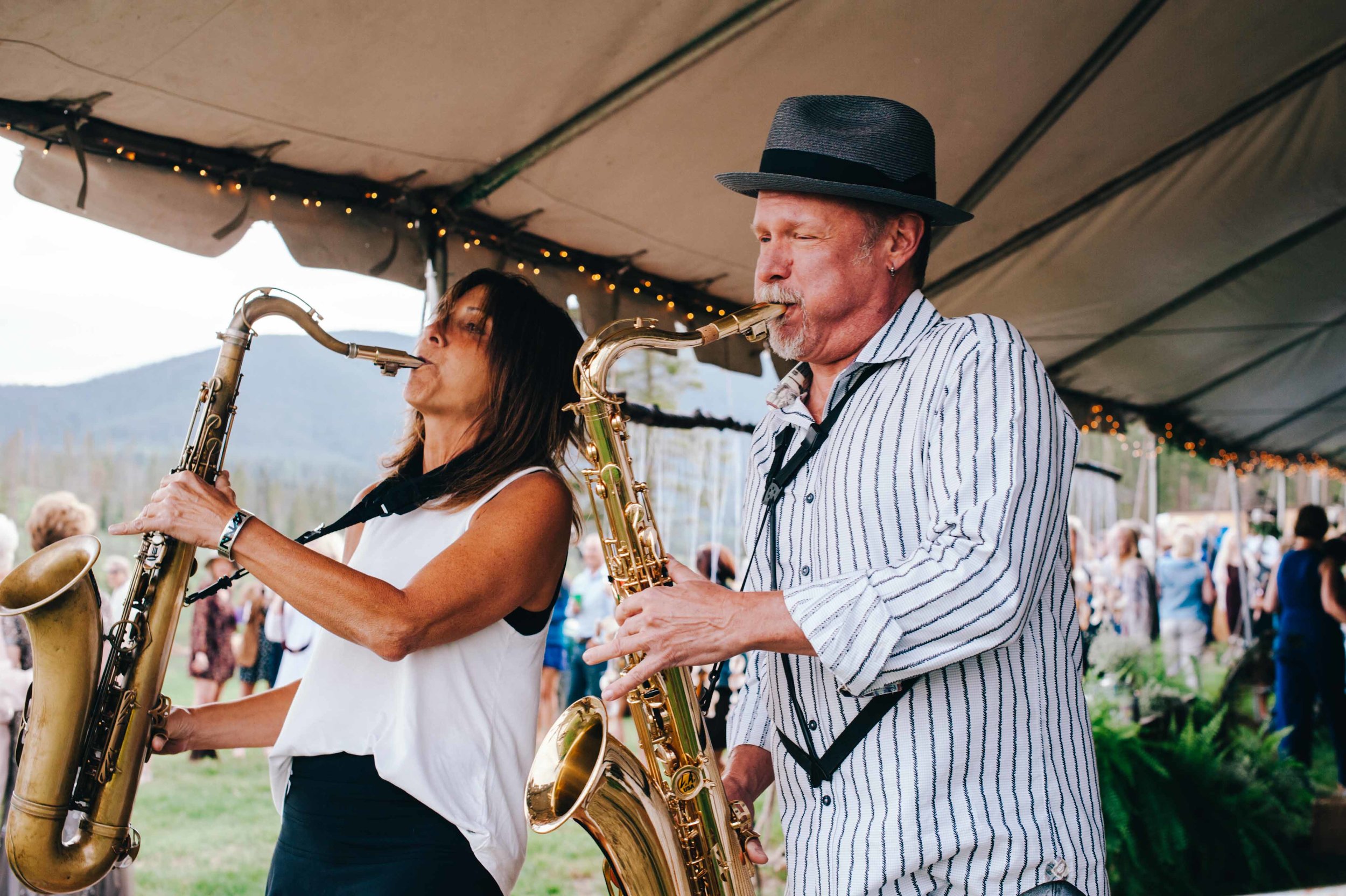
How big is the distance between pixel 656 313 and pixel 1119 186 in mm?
2329

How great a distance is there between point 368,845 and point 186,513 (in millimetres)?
730

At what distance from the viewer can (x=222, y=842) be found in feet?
22.8

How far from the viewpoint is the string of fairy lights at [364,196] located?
3057 millimetres

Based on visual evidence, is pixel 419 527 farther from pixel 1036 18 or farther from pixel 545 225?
pixel 1036 18

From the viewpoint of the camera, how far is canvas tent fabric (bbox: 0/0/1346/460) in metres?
2.99

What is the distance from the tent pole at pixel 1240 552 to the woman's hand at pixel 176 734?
10881 mm

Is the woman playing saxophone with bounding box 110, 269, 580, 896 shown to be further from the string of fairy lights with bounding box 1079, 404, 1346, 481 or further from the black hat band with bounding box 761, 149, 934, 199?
the string of fairy lights with bounding box 1079, 404, 1346, 481

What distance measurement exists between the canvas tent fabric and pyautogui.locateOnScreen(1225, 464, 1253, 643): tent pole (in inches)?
216

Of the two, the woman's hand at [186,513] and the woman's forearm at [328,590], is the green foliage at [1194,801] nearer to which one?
the woman's forearm at [328,590]

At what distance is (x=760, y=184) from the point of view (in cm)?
190

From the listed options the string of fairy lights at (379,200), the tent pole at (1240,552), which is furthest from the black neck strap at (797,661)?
the tent pole at (1240,552)

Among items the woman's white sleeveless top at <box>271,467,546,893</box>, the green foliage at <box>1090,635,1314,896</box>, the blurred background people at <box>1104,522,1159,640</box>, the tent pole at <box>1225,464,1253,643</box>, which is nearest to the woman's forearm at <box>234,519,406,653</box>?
the woman's white sleeveless top at <box>271,467,546,893</box>

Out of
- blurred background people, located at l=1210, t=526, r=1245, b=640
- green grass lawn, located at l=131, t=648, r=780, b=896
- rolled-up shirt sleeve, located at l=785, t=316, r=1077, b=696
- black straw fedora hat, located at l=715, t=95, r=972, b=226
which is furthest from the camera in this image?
blurred background people, located at l=1210, t=526, r=1245, b=640

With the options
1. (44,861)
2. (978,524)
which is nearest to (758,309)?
(978,524)
